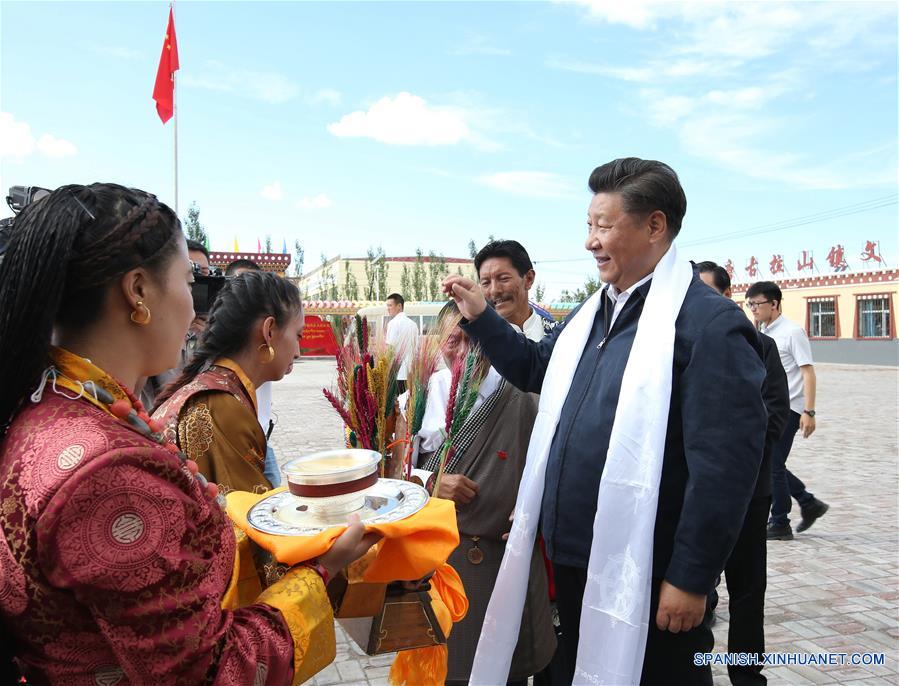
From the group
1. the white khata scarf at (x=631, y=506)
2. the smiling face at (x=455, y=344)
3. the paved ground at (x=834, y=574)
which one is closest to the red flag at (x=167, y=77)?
the paved ground at (x=834, y=574)

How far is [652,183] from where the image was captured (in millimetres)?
2135

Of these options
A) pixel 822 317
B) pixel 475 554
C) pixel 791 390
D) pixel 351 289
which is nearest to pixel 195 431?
pixel 475 554

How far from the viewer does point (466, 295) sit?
7.89 feet

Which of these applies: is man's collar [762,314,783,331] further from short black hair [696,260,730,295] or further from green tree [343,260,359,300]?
green tree [343,260,359,300]

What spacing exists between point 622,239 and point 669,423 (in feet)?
2.12

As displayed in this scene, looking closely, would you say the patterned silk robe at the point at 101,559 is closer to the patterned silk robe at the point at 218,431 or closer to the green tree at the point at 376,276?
the patterned silk robe at the point at 218,431

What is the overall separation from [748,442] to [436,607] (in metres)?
1.02

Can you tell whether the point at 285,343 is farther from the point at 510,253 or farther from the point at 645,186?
the point at 510,253

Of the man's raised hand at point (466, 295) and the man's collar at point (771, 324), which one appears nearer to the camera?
the man's raised hand at point (466, 295)

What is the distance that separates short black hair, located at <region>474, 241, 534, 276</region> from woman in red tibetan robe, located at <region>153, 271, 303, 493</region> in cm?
128

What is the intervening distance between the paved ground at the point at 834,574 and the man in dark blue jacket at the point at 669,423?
1501 mm

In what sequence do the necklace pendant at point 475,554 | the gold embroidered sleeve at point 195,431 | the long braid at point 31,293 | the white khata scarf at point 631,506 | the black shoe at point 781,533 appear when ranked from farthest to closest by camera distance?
the black shoe at point 781,533
the necklace pendant at point 475,554
the white khata scarf at point 631,506
the gold embroidered sleeve at point 195,431
the long braid at point 31,293

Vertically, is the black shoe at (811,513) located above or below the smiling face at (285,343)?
below

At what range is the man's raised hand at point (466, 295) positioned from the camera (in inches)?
94.6
